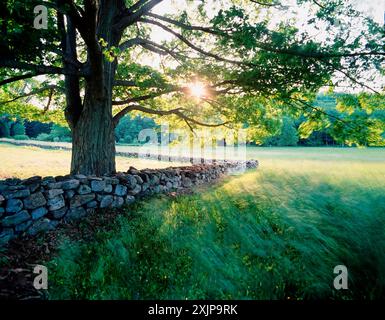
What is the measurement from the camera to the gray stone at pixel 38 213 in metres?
4.95

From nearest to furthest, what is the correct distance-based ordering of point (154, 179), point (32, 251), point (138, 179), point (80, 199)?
point (32, 251)
point (80, 199)
point (138, 179)
point (154, 179)

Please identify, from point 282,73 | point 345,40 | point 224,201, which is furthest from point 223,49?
point 224,201

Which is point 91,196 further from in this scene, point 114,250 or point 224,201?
point 224,201

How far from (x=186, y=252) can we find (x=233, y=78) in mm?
5735

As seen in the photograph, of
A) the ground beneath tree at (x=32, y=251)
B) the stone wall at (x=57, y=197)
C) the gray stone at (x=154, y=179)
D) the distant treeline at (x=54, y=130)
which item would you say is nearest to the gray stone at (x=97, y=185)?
the stone wall at (x=57, y=197)

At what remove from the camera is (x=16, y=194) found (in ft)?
15.4

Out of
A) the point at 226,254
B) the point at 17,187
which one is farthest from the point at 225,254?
the point at 17,187

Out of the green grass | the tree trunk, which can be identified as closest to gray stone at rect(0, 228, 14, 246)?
the green grass

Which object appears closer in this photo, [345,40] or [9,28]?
[9,28]

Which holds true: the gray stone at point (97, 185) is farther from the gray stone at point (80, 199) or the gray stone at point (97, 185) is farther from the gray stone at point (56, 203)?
the gray stone at point (56, 203)

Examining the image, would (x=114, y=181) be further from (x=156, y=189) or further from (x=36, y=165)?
(x=36, y=165)

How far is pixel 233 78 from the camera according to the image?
7.85 meters

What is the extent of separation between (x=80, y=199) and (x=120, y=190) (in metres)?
1.31

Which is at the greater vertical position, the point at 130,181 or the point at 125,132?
the point at 125,132
